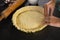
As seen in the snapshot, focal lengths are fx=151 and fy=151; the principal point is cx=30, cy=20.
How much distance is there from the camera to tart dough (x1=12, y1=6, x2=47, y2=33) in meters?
0.76

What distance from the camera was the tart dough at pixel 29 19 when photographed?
760 millimetres

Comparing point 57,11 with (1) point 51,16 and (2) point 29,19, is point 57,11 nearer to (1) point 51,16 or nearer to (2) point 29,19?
(1) point 51,16

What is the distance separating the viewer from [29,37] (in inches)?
28.5

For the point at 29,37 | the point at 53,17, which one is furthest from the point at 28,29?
the point at 53,17

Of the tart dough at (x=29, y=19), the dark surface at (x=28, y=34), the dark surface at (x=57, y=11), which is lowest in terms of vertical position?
the dark surface at (x=28, y=34)

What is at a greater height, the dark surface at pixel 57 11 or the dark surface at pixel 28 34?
the dark surface at pixel 57 11

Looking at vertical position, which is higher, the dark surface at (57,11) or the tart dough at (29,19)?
the dark surface at (57,11)

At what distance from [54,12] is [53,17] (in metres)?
0.03

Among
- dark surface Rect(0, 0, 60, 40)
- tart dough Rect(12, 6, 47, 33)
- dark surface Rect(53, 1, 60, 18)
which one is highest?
dark surface Rect(53, 1, 60, 18)

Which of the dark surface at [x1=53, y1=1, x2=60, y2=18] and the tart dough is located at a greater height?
the dark surface at [x1=53, y1=1, x2=60, y2=18]

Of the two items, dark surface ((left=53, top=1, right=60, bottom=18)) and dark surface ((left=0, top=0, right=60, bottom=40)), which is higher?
dark surface ((left=53, top=1, right=60, bottom=18))

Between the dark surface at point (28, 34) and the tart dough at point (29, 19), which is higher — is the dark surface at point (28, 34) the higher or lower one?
the lower one

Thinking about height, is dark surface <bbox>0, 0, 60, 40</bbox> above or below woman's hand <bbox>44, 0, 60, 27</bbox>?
below

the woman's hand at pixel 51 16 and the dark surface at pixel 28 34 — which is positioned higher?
the woman's hand at pixel 51 16
